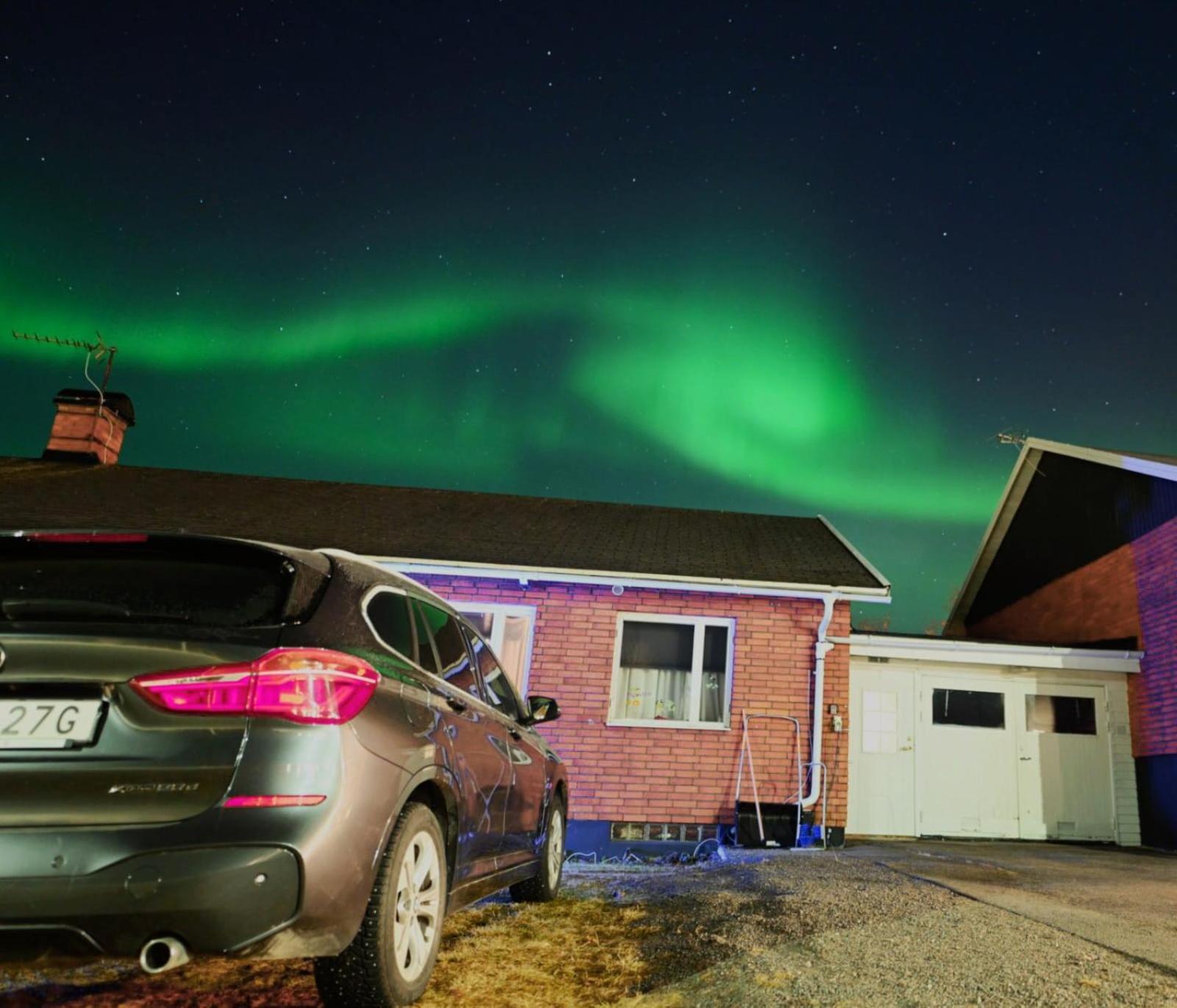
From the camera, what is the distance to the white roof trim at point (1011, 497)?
573 inches

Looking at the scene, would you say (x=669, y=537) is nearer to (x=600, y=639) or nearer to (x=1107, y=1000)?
(x=600, y=639)

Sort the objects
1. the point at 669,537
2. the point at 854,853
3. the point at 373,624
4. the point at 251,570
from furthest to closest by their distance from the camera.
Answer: the point at 669,537
the point at 854,853
the point at 373,624
the point at 251,570

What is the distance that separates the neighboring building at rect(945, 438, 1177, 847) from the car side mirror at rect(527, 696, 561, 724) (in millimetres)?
10236

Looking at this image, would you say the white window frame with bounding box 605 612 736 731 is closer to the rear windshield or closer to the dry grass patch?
the dry grass patch

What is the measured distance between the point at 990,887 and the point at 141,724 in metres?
6.20

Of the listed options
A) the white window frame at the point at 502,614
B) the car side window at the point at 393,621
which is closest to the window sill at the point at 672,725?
the white window frame at the point at 502,614

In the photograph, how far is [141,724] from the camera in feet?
7.91

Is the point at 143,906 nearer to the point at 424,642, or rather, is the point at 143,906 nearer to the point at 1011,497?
the point at 424,642

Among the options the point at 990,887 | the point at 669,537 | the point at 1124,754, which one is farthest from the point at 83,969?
the point at 1124,754

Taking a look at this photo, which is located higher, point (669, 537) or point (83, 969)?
point (669, 537)

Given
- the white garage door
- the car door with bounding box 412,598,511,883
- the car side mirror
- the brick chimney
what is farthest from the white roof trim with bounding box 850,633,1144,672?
the brick chimney

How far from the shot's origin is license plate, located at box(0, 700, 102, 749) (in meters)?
2.38

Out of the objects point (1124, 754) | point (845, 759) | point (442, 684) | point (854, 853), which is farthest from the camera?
point (1124, 754)

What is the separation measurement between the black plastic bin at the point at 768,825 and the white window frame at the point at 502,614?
119 inches
